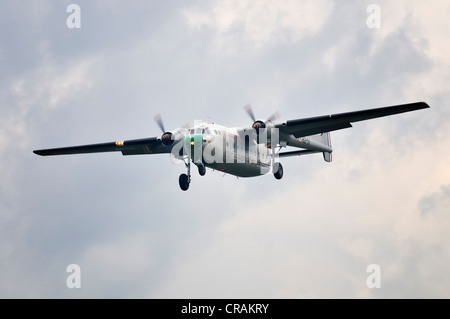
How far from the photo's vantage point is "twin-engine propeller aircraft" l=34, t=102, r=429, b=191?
156ft

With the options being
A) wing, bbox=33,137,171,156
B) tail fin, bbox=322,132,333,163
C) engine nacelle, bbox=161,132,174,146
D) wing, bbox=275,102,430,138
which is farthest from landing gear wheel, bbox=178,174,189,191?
tail fin, bbox=322,132,333,163

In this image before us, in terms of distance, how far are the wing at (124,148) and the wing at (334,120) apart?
9145mm

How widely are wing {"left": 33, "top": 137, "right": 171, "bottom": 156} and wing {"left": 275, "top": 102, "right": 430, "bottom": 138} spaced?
30.0 ft

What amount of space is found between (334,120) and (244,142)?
6.45m

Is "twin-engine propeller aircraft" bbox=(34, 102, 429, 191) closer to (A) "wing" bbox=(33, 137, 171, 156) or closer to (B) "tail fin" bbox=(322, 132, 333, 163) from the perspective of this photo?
(A) "wing" bbox=(33, 137, 171, 156)

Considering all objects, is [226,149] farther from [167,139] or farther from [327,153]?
[327,153]

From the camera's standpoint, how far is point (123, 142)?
54031mm

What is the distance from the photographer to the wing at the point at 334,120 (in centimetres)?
4512

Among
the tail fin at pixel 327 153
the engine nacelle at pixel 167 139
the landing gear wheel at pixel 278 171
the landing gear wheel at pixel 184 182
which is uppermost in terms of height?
the tail fin at pixel 327 153

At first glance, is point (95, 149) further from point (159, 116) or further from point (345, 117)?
point (345, 117)

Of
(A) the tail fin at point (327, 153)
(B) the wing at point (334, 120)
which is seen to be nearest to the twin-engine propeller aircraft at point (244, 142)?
(B) the wing at point (334, 120)

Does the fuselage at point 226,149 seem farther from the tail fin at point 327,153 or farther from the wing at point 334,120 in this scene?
the tail fin at point 327,153
